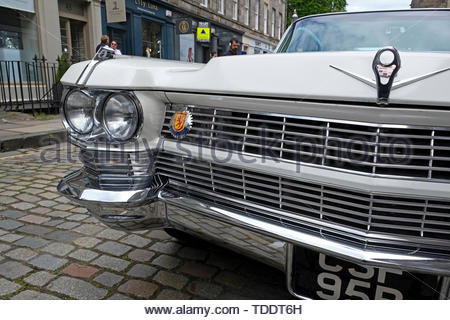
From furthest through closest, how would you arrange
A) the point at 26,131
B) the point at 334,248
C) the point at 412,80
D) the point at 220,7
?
the point at 220,7
the point at 26,131
the point at 334,248
the point at 412,80

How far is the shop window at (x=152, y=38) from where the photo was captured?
1565 centimetres

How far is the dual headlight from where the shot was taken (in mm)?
1688

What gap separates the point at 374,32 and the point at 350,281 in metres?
1.88

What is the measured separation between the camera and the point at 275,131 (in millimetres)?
1409

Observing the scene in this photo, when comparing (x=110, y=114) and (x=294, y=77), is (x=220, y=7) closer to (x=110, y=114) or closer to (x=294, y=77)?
(x=110, y=114)

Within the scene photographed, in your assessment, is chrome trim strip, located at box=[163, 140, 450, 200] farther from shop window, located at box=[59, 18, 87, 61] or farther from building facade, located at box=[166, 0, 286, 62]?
building facade, located at box=[166, 0, 286, 62]

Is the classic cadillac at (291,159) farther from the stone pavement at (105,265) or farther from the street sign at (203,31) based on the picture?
the street sign at (203,31)

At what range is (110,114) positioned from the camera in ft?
5.65

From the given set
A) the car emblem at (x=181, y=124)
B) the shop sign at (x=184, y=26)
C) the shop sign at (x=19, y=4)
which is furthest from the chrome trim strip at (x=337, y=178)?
the shop sign at (x=184, y=26)

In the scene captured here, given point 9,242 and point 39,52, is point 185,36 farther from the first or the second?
point 9,242

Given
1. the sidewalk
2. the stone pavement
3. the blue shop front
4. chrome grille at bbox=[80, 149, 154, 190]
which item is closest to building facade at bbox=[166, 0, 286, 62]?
the blue shop front

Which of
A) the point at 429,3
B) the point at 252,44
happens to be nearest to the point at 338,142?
the point at 252,44

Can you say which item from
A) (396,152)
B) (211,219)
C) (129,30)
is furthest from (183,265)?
(129,30)
